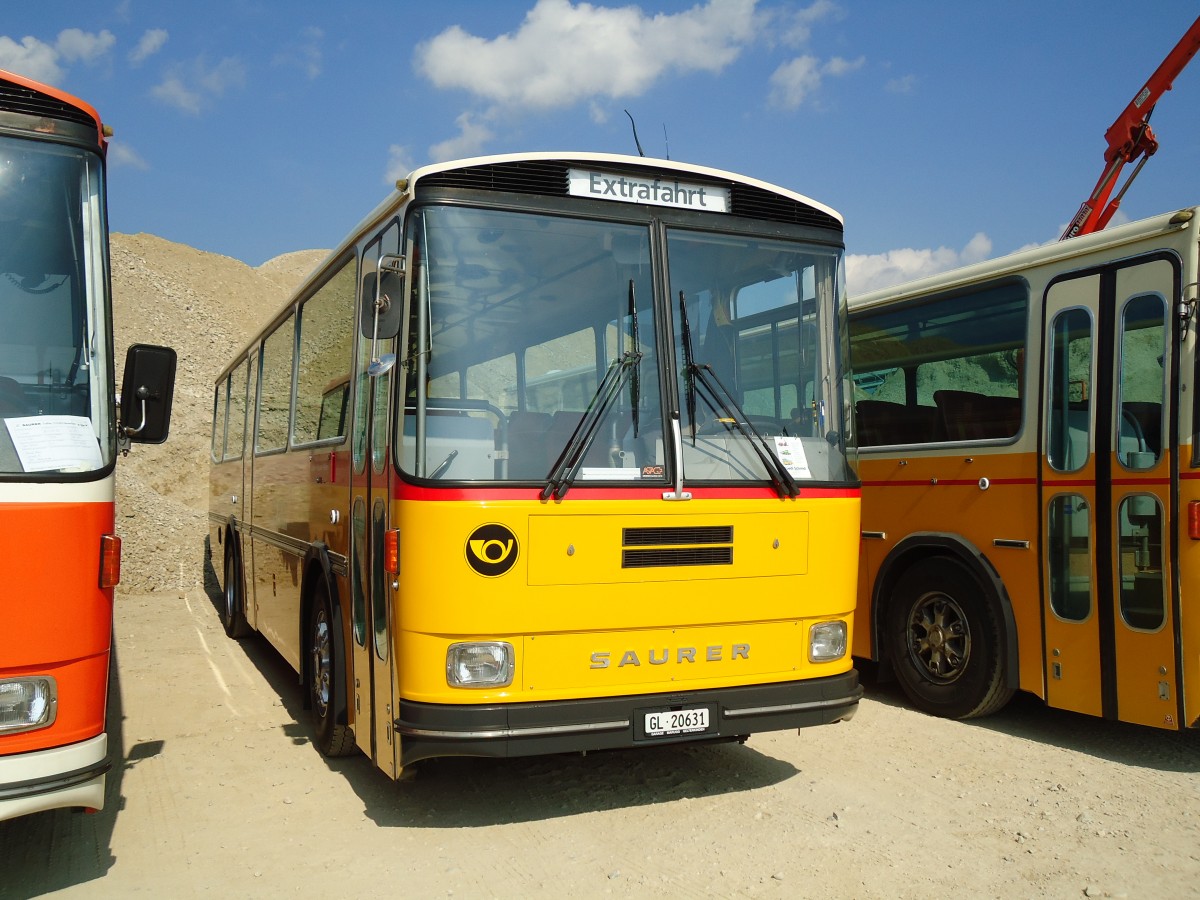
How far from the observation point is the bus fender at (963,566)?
269 inches

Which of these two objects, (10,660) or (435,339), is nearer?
(10,660)

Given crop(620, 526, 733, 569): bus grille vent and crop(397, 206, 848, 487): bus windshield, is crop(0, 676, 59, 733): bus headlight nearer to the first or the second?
crop(397, 206, 848, 487): bus windshield

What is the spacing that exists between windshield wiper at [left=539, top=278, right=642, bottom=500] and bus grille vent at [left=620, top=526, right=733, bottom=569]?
1.28 feet

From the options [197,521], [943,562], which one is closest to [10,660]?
[943,562]

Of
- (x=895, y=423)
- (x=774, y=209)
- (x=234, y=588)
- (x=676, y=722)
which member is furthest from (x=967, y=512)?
(x=234, y=588)

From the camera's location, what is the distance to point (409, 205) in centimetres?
486

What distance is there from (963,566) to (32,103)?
19.7ft

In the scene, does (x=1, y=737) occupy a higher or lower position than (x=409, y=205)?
lower

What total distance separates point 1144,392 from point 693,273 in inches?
112

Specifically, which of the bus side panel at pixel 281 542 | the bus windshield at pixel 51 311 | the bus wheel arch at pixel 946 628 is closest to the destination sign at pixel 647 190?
the bus windshield at pixel 51 311

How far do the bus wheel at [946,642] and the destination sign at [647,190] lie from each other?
336 centimetres

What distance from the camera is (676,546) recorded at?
502 cm

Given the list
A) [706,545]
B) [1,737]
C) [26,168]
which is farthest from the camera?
[706,545]

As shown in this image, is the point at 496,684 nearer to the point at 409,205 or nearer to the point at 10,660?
the point at 10,660
